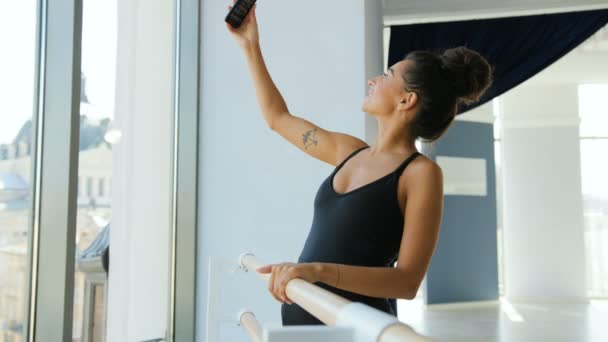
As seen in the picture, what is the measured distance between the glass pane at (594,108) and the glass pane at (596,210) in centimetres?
17

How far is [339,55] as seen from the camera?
8.28ft

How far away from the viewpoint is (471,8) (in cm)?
413

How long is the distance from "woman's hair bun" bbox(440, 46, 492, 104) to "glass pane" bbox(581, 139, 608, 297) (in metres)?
8.13

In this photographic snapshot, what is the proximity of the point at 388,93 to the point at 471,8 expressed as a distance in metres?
3.12

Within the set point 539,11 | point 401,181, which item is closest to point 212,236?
point 401,181

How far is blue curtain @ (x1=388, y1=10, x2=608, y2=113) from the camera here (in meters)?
4.39

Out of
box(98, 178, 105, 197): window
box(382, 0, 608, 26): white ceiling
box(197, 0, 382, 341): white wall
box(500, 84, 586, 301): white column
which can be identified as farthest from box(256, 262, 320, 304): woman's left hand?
box(500, 84, 586, 301): white column

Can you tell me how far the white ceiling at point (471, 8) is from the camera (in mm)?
4074

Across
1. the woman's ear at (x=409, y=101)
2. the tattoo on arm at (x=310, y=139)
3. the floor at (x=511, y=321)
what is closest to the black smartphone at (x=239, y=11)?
the tattoo on arm at (x=310, y=139)

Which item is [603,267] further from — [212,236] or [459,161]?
[212,236]

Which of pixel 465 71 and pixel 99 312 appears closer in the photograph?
pixel 465 71

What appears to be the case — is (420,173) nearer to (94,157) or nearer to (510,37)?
(94,157)

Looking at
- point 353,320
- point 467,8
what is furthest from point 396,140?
point 467,8

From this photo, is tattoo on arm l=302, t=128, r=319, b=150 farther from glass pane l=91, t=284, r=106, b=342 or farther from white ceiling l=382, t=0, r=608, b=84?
white ceiling l=382, t=0, r=608, b=84
